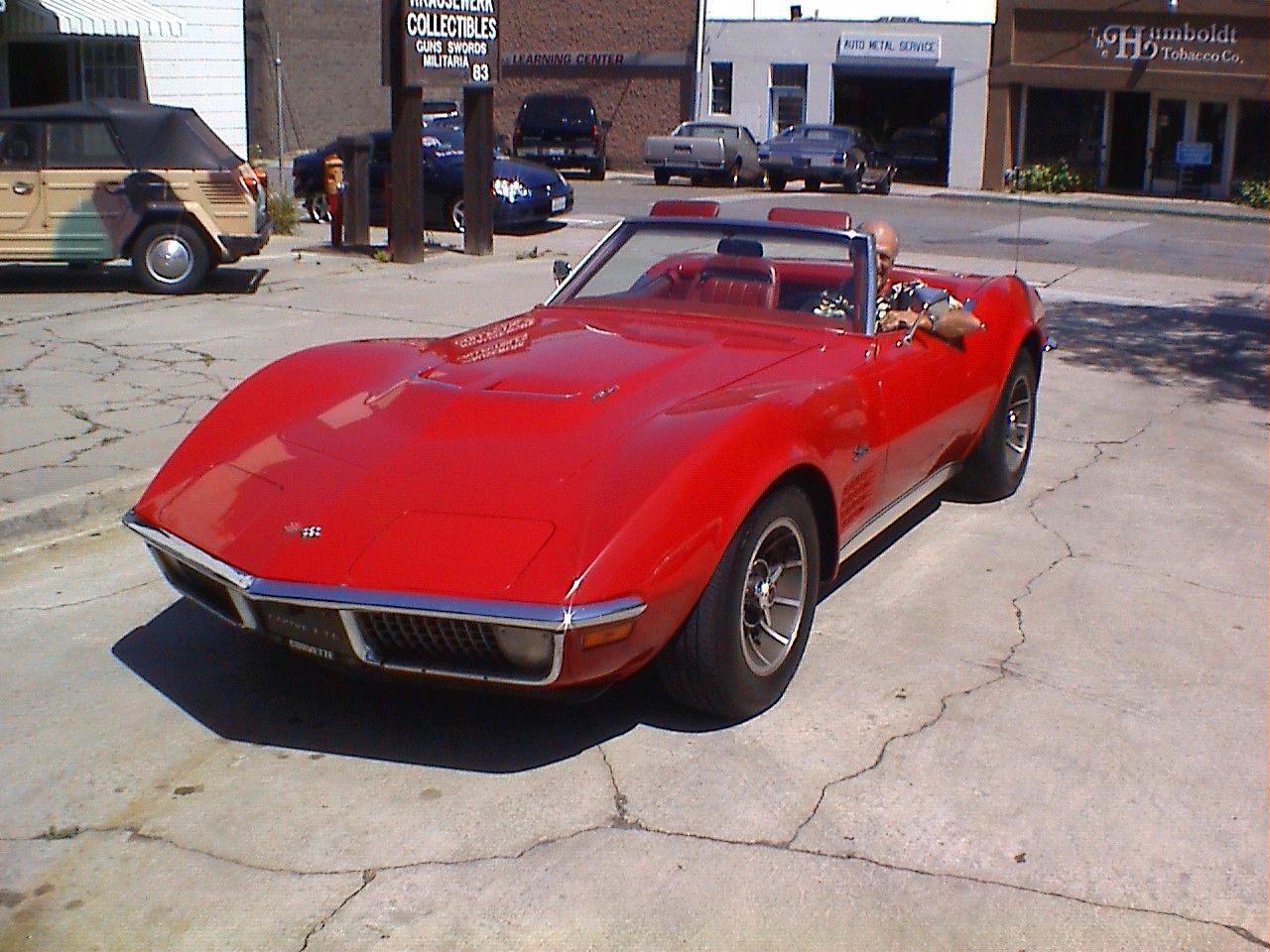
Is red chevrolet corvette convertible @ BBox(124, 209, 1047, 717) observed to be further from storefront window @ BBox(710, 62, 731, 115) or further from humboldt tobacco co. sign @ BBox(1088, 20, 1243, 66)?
storefront window @ BBox(710, 62, 731, 115)

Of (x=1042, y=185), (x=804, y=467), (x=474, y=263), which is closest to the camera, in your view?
(x=804, y=467)

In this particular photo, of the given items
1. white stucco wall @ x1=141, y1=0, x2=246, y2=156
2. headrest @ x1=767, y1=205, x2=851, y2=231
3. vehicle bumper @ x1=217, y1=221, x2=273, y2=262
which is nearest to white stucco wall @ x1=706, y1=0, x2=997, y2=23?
white stucco wall @ x1=141, y1=0, x2=246, y2=156

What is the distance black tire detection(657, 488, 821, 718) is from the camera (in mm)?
4004

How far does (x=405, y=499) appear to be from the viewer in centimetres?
400

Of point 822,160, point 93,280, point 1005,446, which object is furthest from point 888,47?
point 1005,446

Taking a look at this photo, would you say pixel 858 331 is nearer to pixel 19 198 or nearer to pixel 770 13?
pixel 19 198

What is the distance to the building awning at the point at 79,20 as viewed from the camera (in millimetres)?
19875

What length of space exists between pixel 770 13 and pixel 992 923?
121 ft

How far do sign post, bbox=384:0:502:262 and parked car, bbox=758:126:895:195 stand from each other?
46.6 ft

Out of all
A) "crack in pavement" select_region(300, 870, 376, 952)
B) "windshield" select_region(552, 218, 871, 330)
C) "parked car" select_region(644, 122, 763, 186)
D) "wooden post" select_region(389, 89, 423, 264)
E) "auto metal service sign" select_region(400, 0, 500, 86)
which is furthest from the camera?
"parked car" select_region(644, 122, 763, 186)

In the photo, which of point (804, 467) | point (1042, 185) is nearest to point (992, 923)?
point (804, 467)

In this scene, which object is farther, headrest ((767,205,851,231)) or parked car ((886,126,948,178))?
parked car ((886,126,948,178))

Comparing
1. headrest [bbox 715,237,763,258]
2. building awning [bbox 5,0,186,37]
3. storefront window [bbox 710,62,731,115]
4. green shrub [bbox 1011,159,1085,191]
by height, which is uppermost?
storefront window [bbox 710,62,731,115]

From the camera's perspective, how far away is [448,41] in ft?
49.9
